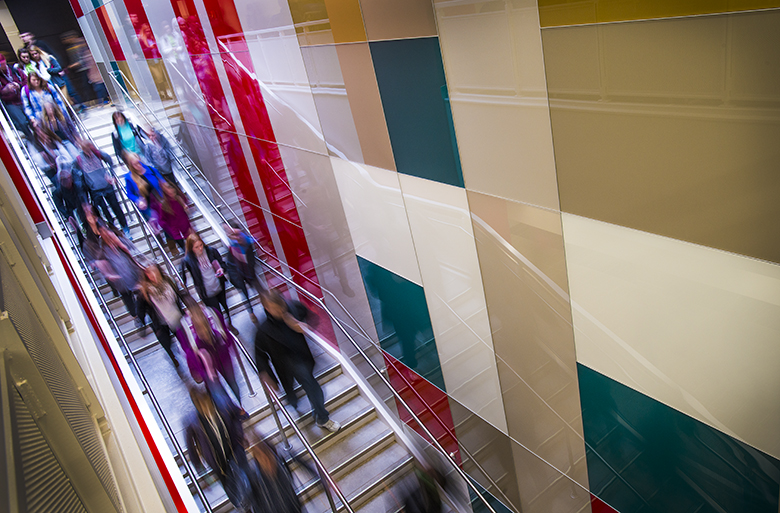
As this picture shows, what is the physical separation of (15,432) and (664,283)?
118 inches

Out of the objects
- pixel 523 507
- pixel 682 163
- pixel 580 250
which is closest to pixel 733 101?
pixel 682 163

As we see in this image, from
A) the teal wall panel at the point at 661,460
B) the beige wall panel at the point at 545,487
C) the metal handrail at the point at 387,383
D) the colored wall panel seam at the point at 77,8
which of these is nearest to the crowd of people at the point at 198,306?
the metal handrail at the point at 387,383

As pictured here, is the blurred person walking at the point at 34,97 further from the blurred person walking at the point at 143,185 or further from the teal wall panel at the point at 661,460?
the teal wall panel at the point at 661,460

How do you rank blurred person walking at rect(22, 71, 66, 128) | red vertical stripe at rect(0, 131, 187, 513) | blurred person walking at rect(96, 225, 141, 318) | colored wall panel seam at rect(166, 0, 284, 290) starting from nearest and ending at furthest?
1. red vertical stripe at rect(0, 131, 187, 513)
2. blurred person walking at rect(96, 225, 141, 318)
3. colored wall panel seam at rect(166, 0, 284, 290)
4. blurred person walking at rect(22, 71, 66, 128)

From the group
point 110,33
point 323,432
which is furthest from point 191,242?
point 110,33

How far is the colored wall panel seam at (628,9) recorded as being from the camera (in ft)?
7.64

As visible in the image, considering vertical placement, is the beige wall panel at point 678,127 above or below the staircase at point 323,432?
above

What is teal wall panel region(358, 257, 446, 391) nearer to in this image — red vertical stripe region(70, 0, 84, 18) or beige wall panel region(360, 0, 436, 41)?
beige wall panel region(360, 0, 436, 41)

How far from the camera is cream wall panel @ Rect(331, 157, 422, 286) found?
5172mm

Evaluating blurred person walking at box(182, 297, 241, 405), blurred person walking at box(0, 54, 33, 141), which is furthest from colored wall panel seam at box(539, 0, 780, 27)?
blurred person walking at box(0, 54, 33, 141)

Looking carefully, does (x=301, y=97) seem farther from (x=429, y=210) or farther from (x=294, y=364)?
(x=294, y=364)

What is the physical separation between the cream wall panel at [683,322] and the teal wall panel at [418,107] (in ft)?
4.14

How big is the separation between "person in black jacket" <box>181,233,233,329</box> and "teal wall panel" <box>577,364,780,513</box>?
409 centimetres

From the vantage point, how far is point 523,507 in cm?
513
